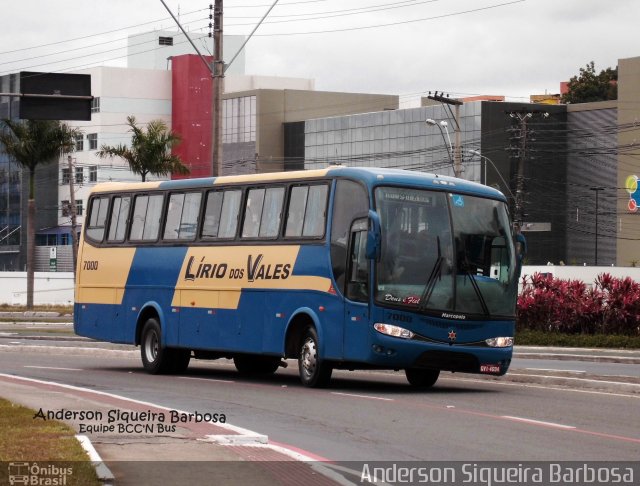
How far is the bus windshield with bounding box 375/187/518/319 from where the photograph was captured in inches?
846

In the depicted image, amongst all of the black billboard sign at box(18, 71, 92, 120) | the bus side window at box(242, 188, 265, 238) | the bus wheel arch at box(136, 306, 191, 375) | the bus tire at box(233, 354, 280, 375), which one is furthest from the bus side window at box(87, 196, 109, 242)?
the black billboard sign at box(18, 71, 92, 120)

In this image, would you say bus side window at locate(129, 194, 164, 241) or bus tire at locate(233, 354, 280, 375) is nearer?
bus tire at locate(233, 354, 280, 375)

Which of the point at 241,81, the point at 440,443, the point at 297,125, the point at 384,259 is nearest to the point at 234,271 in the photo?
the point at 384,259

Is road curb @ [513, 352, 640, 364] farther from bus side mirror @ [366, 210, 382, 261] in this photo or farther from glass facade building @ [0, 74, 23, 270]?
glass facade building @ [0, 74, 23, 270]

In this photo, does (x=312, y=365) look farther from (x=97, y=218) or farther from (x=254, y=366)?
(x=97, y=218)

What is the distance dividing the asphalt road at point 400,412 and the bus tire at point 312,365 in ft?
0.89

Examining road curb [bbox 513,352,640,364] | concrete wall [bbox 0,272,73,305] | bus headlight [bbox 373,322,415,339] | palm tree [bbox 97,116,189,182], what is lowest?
concrete wall [bbox 0,272,73,305]

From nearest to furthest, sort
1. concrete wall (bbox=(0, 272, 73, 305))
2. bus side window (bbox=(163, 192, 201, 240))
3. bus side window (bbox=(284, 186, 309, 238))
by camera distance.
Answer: bus side window (bbox=(284, 186, 309, 238))
bus side window (bbox=(163, 192, 201, 240))
concrete wall (bbox=(0, 272, 73, 305))

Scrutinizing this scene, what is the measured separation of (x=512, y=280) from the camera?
22.6 meters

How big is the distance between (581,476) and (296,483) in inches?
97.6

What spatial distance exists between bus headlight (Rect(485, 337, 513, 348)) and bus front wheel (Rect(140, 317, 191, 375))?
7.05 metres

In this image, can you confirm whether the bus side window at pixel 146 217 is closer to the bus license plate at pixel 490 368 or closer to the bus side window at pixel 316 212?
the bus side window at pixel 316 212

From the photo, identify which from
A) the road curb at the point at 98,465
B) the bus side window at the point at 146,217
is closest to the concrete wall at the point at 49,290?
the bus side window at the point at 146,217

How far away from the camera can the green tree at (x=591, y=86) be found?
127m
